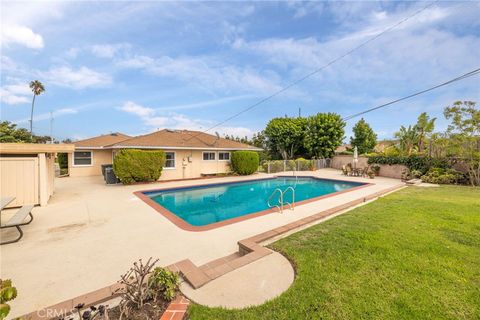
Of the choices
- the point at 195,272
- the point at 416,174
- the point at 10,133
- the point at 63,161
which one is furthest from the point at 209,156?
the point at 10,133

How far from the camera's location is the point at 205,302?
9.32ft

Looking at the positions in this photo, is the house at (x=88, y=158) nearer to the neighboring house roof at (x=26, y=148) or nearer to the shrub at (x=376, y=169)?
the neighboring house roof at (x=26, y=148)

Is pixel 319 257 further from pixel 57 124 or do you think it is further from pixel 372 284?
pixel 57 124

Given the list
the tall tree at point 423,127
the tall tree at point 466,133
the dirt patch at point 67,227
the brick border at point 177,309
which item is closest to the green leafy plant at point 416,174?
the tall tree at point 466,133

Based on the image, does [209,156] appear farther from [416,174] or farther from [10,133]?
[10,133]

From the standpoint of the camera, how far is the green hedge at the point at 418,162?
14.7 meters

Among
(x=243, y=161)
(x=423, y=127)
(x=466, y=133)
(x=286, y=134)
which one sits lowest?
(x=243, y=161)

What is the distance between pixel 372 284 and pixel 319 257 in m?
0.92

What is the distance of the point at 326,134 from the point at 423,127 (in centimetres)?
867

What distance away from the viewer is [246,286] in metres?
3.17

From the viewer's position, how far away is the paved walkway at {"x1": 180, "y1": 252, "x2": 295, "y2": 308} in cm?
287

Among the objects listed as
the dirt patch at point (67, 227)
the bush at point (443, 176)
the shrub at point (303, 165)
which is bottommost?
the dirt patch at point (67, 227)

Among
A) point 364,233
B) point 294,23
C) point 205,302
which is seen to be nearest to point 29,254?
point 205,302

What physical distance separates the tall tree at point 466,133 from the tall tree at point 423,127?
6.66 m
